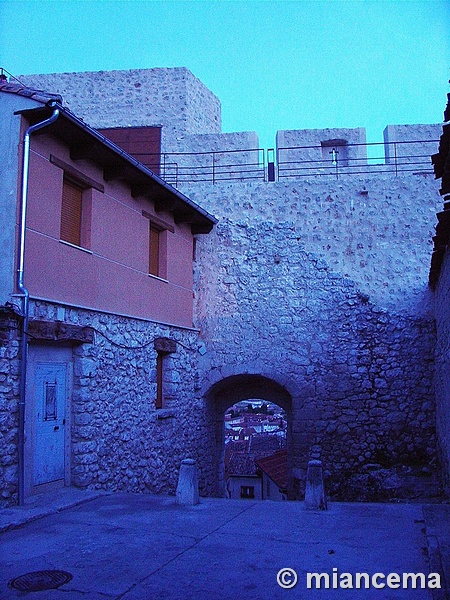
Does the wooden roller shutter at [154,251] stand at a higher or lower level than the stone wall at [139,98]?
lower

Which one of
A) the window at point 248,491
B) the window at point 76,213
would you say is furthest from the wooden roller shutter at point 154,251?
the window at point 248,491

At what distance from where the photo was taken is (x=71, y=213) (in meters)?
8.37

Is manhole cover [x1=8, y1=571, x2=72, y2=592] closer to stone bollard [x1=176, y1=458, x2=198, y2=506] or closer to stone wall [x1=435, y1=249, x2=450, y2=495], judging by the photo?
stone bollard [x1=176, y1=458, x2=198, y2=506]

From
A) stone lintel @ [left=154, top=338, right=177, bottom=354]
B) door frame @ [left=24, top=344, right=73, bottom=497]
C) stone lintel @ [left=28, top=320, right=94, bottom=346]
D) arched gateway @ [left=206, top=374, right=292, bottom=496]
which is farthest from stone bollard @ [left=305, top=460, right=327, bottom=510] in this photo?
arched gateway @ [left=206, top=374, right=292, bottom=496]

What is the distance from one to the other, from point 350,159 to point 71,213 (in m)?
7.14

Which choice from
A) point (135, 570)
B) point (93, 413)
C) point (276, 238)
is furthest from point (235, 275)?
point (135, 570)

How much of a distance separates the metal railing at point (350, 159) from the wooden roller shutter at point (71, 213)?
18.9 ft

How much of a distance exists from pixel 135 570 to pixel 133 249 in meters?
6.22

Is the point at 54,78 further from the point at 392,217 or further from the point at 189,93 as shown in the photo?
the point at 392,217

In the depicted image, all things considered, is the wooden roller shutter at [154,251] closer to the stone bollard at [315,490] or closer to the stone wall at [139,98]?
the stone wall at [139,98]

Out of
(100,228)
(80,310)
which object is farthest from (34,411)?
(100,228)

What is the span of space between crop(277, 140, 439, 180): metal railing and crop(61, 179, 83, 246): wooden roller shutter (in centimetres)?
577

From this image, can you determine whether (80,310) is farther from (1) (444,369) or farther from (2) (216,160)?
(2) (216,160)

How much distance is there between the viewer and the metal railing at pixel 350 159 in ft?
41.6
